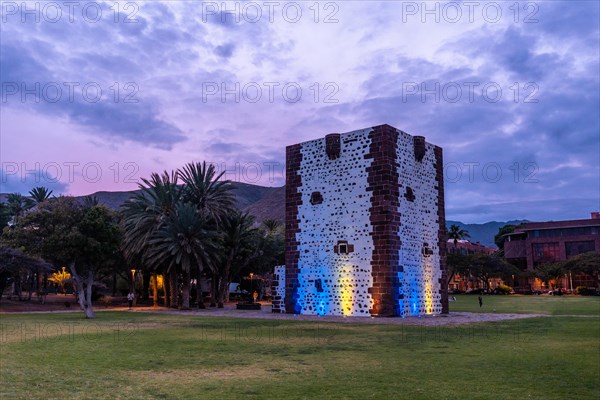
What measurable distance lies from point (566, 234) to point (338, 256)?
80.7 meters

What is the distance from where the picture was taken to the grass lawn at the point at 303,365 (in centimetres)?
851

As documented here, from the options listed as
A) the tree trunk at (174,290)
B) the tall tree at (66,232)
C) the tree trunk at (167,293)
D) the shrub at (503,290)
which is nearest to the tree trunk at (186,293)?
the tree trunk at (174,290)

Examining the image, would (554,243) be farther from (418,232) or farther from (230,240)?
(418,232)

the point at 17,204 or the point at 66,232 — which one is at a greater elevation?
A: the point at 17,204

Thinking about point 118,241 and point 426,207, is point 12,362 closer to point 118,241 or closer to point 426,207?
point 426,207

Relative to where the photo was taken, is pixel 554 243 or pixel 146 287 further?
pixel 554 243

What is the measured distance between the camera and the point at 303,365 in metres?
11.1

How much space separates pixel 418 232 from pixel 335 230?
16.0 feet

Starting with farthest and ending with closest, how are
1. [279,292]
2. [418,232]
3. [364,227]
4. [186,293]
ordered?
[186,293] < [279,292] < [418,232] < [364,227]

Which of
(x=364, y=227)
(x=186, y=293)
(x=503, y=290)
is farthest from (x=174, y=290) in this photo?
(x=503, y=290)

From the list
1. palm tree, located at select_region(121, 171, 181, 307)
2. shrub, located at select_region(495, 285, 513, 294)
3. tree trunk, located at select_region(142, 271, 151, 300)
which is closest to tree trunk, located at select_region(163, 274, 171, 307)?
palm tree, located at select_region(121, 171, 181, 307)

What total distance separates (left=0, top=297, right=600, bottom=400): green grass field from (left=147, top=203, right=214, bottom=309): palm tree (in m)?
19.9

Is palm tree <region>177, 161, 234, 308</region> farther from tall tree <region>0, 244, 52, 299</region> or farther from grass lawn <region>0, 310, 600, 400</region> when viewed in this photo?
grass lawn <region>0, 310, 600, 400</region>

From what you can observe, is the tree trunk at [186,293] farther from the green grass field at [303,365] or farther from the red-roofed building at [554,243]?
the red-roofed building at [554,243]
